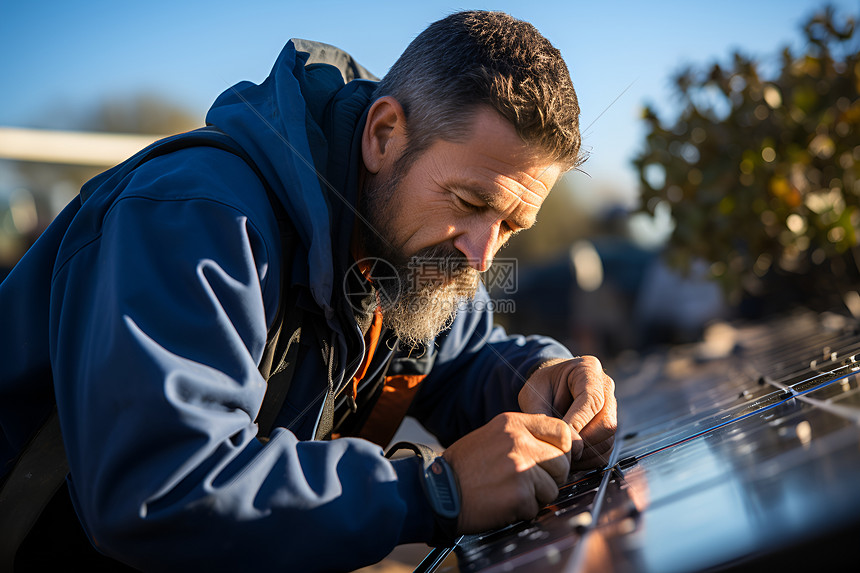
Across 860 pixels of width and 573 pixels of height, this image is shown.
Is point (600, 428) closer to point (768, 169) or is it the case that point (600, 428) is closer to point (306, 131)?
point (306, 131)

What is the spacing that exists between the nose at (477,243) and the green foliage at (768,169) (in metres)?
1.95

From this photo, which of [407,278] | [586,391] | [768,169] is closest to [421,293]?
[407,278]

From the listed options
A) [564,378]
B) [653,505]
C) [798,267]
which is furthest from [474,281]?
[798,267]

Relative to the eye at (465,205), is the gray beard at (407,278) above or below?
below

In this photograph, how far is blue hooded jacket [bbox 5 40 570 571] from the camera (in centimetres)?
113

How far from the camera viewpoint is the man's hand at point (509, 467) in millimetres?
1276

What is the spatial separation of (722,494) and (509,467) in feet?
1.45

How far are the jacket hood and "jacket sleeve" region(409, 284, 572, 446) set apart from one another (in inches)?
29.7

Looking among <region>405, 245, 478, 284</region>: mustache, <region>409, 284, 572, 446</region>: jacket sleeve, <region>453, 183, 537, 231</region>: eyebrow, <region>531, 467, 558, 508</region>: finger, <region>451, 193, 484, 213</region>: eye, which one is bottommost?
<region>409, 284, 572, 446</region>: jacket sleeve

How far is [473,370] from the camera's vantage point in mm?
2320

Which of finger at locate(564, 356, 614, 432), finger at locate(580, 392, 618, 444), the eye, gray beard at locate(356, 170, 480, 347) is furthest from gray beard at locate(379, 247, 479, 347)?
finger at locate(580, 392, 618, 444)

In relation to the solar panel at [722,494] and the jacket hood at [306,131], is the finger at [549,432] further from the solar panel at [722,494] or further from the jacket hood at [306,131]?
the jacket hood at [306,131]

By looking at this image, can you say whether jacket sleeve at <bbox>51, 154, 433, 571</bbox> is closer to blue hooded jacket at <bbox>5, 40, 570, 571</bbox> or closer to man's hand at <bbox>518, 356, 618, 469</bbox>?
blue hooded jacket at <bbox>5, 40, 570, 571</bbox>

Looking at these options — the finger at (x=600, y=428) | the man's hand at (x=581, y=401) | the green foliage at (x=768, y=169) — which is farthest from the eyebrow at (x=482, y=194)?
the green foliage at (x=768, y=169)
